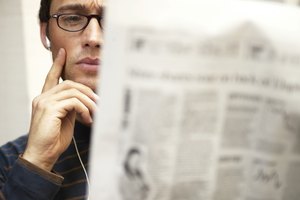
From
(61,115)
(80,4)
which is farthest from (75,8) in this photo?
(61,115)

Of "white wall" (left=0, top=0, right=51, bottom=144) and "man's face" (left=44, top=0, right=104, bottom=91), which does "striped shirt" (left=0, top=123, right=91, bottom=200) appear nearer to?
"man's face" (left=44, top=0, right=104, bottom=91)

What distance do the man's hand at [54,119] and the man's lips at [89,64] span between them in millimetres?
78

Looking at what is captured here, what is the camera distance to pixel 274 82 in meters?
Answer: 0.35

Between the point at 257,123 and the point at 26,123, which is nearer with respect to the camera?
the point at 257,123

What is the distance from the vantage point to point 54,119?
0.67m

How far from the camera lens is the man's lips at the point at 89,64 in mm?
787

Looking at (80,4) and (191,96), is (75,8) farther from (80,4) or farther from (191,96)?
(191,96)

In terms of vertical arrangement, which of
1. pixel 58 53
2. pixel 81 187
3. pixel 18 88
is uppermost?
pixel 58 53

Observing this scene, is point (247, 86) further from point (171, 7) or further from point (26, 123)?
point (26, 123)

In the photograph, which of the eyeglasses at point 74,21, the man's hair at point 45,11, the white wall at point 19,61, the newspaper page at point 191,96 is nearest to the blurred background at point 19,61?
the white wall at point 19,61

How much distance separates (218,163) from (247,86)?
0.08 meters

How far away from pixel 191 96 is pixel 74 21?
57 cm

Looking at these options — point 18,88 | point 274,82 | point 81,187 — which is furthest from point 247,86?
point 18,88

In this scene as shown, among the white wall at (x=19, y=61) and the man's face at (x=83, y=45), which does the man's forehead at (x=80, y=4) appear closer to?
the man's face at (x=83, y=45)
